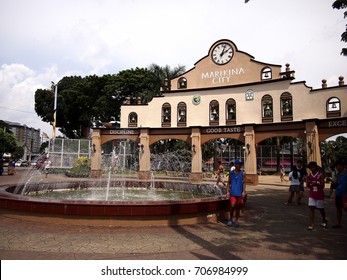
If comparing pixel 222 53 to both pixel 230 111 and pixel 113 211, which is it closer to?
pixel 230 111

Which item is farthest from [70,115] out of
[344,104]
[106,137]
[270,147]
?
[344,104]

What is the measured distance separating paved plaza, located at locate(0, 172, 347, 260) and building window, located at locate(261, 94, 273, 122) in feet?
51.3

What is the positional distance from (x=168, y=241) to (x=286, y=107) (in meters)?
19.9

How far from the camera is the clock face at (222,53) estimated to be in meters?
24.2

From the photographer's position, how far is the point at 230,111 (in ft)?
80.7

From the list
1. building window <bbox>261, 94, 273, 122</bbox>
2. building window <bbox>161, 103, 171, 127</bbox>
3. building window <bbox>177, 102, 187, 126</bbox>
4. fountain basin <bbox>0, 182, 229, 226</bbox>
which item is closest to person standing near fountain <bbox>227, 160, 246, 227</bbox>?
fountain basin <bbox>0, 182, 229, 226</bbox>

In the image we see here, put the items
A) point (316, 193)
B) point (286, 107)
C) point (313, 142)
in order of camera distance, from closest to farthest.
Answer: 1. point (316, 193)
2. point (313, 142)
3. point (286, 107)

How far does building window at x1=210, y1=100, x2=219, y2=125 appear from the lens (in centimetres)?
2473

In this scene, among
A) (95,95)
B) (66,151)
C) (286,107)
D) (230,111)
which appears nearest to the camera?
(286,107)

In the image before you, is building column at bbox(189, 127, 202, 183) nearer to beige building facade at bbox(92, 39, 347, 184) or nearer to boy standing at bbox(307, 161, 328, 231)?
beige building facade at bbox(92, 39, 347, 184)

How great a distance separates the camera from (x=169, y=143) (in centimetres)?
4284

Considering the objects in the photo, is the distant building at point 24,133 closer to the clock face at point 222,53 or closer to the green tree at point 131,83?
the green tree at point 131,83

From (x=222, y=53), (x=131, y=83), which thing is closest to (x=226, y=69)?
(x=222, y=53)

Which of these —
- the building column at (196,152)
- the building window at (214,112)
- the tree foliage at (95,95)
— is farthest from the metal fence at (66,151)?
the building window at (214,112)
